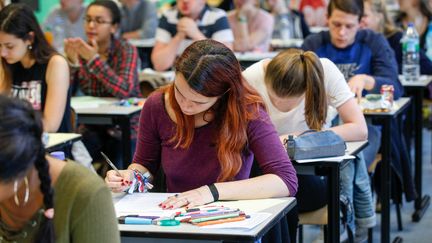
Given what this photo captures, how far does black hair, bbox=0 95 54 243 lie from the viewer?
5.41 feet

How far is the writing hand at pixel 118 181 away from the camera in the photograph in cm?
267

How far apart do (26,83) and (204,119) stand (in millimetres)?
1611

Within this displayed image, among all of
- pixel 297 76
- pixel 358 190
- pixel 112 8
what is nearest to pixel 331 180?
pixel 297 76

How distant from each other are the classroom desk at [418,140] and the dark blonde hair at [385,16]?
0.38 m

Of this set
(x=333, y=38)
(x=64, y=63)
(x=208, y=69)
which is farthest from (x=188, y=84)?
(x=333, y=38)

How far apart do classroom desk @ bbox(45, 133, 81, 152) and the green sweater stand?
5.73 ft

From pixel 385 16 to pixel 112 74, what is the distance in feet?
6.63

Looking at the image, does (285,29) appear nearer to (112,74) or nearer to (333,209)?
(112,74)

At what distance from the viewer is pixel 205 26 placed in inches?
239

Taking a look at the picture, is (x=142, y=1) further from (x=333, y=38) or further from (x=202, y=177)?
(x=202, y=177)

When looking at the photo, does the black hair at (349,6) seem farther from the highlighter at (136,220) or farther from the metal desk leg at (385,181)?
the highlighter at (136,220)

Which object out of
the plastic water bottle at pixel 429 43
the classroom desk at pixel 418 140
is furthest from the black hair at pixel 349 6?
the plastic water bottle at pixel 429 43

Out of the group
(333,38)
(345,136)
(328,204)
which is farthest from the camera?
(333,38)

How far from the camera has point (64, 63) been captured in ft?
13.5
